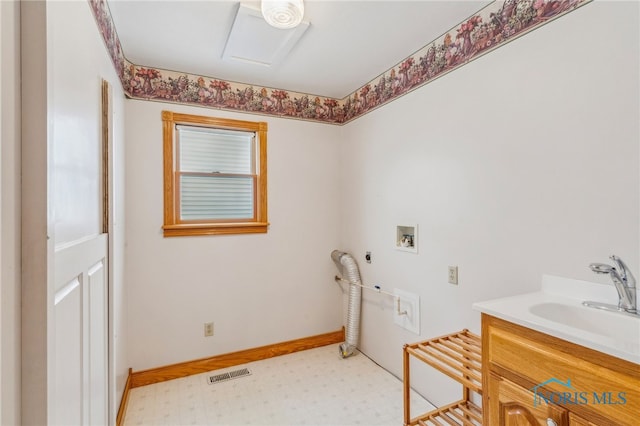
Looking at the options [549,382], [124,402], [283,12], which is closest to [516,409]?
[549,382]

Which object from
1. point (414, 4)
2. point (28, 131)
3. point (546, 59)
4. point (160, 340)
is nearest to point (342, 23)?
point (414, 4)

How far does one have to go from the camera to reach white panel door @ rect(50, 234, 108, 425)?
876 mm

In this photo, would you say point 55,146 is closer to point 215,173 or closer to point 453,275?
point 215,173

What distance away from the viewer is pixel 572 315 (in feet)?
4.29

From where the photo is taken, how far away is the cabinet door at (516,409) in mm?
1047

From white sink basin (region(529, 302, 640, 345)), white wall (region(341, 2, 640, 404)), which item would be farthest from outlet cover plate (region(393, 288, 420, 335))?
white sink basin (region(529, 302, 640, 345))

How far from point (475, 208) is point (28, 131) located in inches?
77.9

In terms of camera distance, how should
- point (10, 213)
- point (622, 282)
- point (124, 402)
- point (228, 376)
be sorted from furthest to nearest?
point (228, 376)
point (124, 402)
point (622, 282)
point (10, 213)

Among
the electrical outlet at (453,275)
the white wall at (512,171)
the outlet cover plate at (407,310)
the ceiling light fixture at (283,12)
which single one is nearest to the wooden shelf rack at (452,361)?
the white wall at (512,171)

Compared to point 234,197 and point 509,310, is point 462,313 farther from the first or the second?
point 234,197

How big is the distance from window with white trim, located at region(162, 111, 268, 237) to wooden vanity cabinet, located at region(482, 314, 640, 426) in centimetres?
213

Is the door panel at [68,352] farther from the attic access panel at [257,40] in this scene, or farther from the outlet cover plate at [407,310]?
the outlet cover plate at [407,310]

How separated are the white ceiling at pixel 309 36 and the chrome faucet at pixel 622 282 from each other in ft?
4.95

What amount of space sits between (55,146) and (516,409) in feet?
5.84
